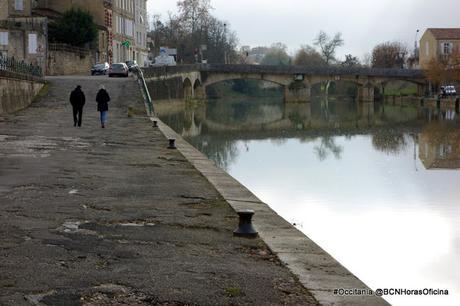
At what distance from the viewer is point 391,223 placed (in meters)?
14.4

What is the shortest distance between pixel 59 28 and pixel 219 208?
58700 millimetres

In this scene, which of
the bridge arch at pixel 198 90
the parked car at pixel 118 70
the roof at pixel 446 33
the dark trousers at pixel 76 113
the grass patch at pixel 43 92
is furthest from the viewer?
the roof at pixel 446 33

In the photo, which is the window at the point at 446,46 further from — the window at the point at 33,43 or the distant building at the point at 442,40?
the window at the point at 33,43

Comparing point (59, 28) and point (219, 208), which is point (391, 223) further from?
point (59, 28)

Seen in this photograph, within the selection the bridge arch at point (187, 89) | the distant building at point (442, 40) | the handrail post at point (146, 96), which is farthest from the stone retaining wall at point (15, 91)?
the distant building at point (442, 40)

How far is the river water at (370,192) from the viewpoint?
10.7 metres

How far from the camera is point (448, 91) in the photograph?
88.0 meters

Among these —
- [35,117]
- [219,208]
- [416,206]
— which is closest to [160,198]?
[219,208]

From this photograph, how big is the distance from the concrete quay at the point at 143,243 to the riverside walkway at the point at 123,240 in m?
0.01

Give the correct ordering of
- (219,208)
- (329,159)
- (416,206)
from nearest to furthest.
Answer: (219,208) → (416,206) → (329,159)

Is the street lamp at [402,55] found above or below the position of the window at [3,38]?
above

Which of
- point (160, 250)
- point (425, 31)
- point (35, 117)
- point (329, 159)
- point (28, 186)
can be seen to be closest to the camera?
point (160, 250)

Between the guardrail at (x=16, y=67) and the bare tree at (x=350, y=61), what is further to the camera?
the bare tree at (x=350, y=61)

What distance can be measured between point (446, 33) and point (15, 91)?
90.0m
